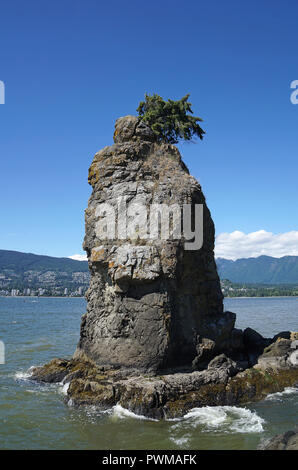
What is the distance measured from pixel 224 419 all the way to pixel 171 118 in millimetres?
19189

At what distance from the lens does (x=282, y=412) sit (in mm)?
16547

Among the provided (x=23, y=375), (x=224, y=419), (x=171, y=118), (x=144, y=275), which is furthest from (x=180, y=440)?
(x=171, y=118)

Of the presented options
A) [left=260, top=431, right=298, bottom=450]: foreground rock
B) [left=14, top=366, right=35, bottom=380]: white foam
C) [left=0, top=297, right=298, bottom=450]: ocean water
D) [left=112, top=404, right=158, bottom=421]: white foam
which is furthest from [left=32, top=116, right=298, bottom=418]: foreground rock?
[left=260, top=431, right=298, bottom=450]: foreground rock

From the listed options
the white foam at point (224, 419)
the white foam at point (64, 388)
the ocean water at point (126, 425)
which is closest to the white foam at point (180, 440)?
the ocean water at point (126, 425)

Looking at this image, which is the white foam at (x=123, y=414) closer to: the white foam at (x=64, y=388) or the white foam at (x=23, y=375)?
the white foam at (x=64, y=388)

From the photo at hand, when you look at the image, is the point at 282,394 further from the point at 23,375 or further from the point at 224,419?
the point at 23,375

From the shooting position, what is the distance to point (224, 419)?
15.5 meters

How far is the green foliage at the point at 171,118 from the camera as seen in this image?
26253 millimetres

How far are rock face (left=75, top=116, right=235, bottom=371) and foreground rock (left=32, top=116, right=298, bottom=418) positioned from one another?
54 millimetres

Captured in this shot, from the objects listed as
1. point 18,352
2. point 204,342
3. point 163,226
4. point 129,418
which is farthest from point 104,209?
point 18,352

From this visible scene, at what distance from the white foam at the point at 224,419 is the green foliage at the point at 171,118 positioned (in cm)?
1720

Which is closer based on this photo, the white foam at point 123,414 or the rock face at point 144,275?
the white foam at point 123,414

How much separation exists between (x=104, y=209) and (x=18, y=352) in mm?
17749
